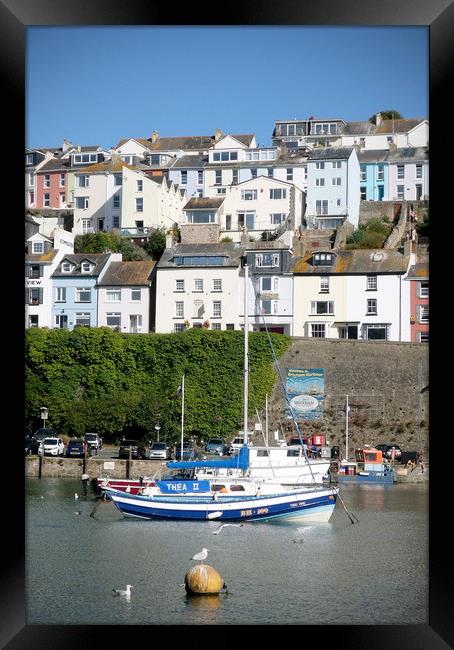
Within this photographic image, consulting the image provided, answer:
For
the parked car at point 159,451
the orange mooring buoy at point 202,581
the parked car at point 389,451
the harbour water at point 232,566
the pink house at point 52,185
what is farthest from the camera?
the pink house at point 52,185

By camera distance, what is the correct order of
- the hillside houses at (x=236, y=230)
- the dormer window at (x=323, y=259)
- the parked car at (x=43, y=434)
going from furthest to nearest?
the dormer window at (x=323, y=259)
the hillside houses at (x=236, y=230)
the parked car at (x=43, y=434)

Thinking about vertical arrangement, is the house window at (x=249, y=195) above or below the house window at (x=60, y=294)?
above

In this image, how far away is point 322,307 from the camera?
29.8 m

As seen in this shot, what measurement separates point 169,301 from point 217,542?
15.6 meters

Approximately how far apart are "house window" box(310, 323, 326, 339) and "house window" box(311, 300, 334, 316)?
395 millimetres

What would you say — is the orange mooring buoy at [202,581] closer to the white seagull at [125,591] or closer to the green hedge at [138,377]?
the white seagull at [125,591]

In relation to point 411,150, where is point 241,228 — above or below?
below

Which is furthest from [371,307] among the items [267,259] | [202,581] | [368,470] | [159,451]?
[202,581]

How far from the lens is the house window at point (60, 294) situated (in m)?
30.8

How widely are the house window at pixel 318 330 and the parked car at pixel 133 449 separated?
6.41 meters

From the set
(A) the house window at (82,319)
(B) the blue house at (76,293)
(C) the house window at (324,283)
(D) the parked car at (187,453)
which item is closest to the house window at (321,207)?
(C) the house window at (324,283)

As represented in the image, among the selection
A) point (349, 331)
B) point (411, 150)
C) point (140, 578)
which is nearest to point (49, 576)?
point (140, 578)

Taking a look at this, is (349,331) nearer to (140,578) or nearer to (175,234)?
(175,234)
